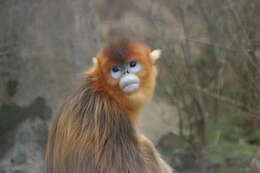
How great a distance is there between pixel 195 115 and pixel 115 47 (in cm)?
307

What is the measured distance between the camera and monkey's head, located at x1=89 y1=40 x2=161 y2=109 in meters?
3.79

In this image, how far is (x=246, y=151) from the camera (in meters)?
6.32

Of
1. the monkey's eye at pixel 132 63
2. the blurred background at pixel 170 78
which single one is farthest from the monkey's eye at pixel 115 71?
the blurred background at pixel 170 78

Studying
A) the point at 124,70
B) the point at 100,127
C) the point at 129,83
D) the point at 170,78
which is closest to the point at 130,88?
the point at 129,83

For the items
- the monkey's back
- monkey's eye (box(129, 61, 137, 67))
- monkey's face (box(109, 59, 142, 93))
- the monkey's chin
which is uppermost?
monkey's eye (box(129, 61, 137, 67))

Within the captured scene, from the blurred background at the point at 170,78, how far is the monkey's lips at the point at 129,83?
122 cm

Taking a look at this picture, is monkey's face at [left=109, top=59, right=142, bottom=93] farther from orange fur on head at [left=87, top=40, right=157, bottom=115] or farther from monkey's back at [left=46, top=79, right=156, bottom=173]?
monkey's back at [left=46, top=79, right=156, bottom=173]

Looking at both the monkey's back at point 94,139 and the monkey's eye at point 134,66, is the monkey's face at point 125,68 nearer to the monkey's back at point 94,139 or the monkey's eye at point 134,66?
the monkey's eye at point 134,66

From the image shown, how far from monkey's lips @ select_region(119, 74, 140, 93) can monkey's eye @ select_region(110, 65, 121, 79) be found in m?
0.07

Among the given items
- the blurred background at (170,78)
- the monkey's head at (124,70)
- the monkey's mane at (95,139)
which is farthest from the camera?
the blurred background at (170,78)

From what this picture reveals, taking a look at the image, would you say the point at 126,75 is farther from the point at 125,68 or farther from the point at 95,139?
the point at 95,139

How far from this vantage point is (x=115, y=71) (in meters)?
3.84

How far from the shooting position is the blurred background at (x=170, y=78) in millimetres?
5043

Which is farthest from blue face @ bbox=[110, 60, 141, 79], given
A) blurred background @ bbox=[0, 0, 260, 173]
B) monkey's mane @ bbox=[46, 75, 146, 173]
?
blurred background @ bbox=[0, 0, 260, 173]
